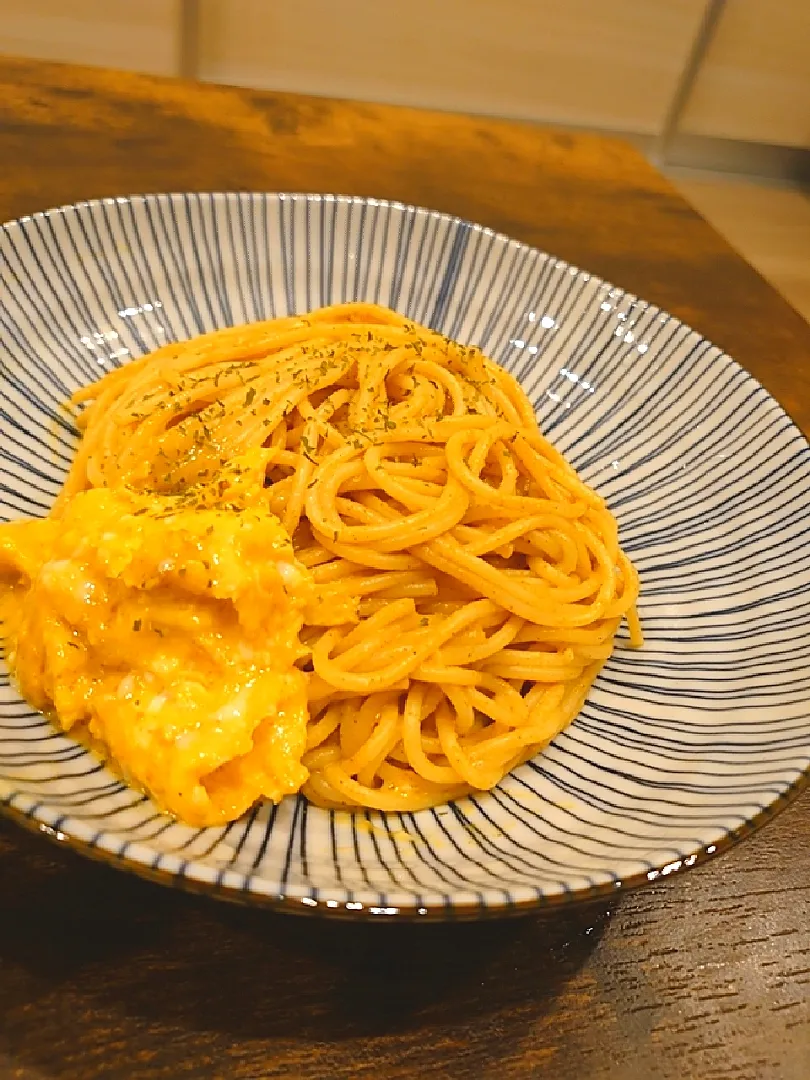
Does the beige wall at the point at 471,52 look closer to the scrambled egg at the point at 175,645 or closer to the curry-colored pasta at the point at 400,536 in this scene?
the curry-colored pasta at the point at 400,536

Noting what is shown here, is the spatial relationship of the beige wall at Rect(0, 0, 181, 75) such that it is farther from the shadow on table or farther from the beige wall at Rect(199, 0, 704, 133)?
the shadow on table

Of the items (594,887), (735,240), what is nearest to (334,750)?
(594,887)

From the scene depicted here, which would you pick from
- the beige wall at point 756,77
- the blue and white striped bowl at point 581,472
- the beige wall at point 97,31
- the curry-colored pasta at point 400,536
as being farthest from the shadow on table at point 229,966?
the beige wall at point 756,77

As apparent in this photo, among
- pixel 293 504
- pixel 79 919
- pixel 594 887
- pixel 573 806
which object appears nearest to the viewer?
pixel 594 887

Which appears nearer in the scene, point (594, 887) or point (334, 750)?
point (594, 887)

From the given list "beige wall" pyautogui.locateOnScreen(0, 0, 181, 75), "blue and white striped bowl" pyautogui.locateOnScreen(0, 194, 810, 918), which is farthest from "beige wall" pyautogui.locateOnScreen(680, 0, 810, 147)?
"blue and white striped bowl" pyautogui.locateOnScreen(0, 194, 810, 918)

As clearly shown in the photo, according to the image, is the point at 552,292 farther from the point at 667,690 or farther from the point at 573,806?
the point at 573,806

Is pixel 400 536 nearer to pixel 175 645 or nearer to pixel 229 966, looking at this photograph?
pixel 175 645
